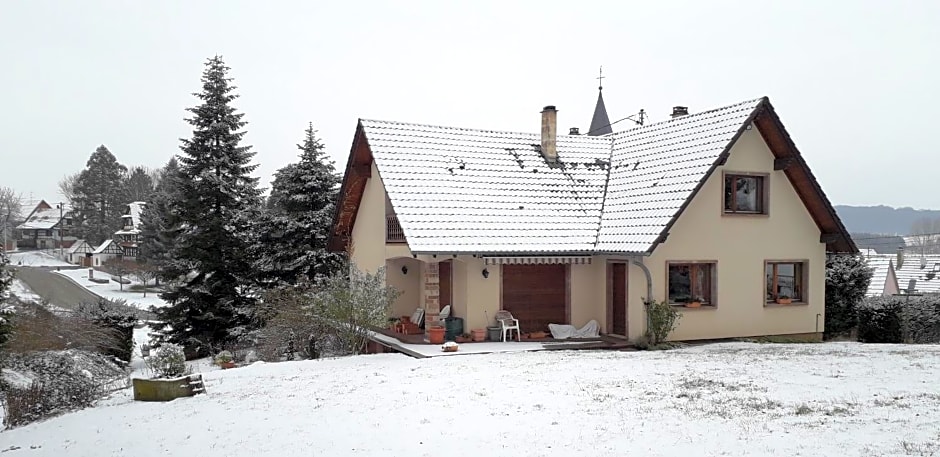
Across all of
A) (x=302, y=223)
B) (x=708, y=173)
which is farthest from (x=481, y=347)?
(x=302, y=223)

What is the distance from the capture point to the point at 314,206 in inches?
1192

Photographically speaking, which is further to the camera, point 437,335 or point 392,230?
point 392,230

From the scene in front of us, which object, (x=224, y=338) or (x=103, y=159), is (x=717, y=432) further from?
(x=103, y=159)

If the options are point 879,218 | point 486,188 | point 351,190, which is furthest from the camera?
point 879,218

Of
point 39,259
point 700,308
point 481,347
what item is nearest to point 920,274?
point 700,308

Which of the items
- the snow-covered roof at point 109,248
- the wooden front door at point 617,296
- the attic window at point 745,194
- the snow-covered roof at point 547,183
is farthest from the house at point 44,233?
the attic window at point 745,194

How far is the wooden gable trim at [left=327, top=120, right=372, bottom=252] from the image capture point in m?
23.0

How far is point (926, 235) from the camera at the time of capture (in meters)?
101

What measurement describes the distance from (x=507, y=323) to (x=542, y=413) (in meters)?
9.49

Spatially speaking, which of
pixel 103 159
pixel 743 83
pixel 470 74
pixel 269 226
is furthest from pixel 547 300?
pixel 103 159

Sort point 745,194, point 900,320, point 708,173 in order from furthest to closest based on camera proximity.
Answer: point 900,320, point 745,194, point 708,173

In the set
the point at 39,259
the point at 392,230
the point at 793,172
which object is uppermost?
the point at 793,172

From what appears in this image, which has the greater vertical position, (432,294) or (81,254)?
(432,294)

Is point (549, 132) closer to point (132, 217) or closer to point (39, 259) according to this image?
point (132, 217)
